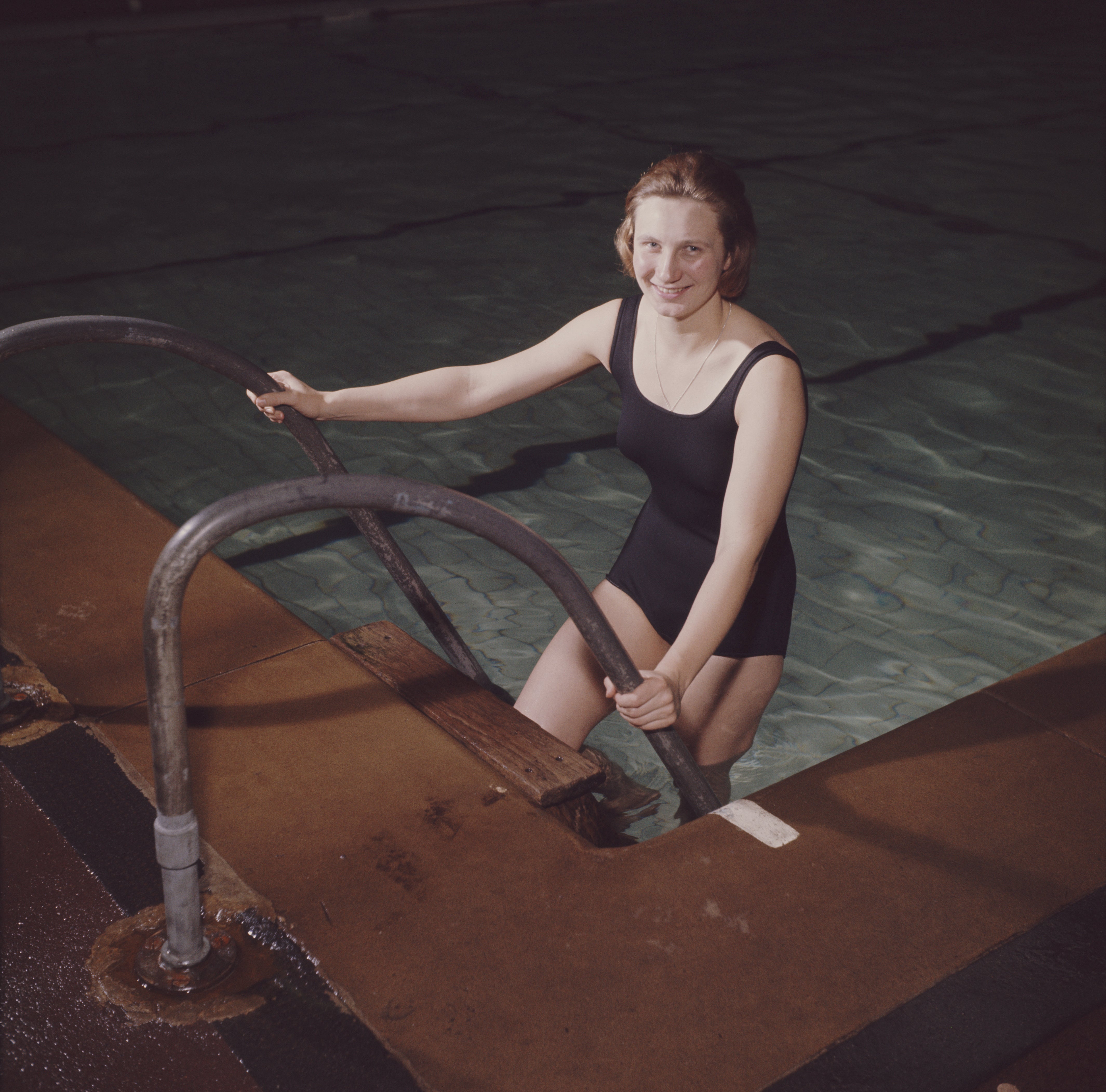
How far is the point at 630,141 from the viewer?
9.24 meters

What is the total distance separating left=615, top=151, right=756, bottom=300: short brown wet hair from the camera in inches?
80.4

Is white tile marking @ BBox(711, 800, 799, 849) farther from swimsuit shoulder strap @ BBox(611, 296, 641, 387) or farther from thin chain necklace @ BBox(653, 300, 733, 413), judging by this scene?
swimsuit shoulder strap @ BBox(611, 296, 641, 387)

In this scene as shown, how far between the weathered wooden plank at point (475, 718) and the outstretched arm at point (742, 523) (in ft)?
0.72

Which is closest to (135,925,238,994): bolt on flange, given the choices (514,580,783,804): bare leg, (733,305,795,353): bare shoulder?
(514,580,783,804): bare leg

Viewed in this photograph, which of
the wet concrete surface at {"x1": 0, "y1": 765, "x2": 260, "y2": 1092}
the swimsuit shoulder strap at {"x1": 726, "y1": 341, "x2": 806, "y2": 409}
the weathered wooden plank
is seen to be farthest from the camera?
the swimsuit shoulder strap at {"x1": 726, "y1": 341, "x2": 806, "y2": 409}

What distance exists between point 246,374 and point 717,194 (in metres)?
0.95

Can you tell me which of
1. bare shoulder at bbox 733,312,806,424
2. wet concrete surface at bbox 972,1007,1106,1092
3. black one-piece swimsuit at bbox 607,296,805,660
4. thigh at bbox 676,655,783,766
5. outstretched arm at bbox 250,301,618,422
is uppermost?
bare shoulder at bbox 733,312,806,424

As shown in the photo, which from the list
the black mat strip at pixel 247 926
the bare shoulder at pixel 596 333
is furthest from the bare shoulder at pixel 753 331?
the black mat strip at pixel 247 926

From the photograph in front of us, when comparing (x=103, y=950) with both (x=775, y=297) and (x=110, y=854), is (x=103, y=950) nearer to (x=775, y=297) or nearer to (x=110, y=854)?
(x=110, y=854)

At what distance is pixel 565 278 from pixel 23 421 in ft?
11.6

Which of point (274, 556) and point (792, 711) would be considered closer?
point (792, 711)

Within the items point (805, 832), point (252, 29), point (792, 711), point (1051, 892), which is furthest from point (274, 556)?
point (252, 29)

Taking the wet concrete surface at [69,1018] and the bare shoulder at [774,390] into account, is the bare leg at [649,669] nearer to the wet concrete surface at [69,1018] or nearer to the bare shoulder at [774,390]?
the bare shoulder at [774,390]

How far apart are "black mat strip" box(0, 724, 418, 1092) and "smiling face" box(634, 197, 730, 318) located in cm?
133
